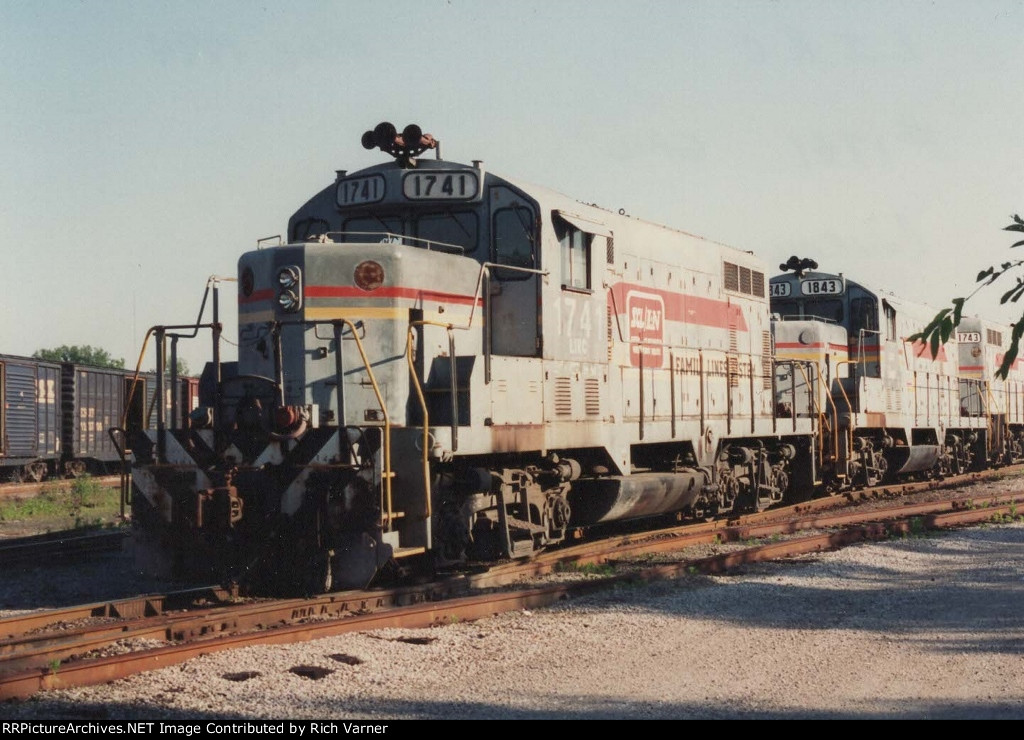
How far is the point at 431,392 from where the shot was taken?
30.1 ft

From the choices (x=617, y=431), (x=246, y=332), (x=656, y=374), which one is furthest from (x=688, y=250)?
(x=246, y=332)

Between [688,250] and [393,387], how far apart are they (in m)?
5.52

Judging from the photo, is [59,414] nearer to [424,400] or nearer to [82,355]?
[424,400]

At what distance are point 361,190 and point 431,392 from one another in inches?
84.6

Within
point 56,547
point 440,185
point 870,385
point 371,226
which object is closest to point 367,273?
point 371,226

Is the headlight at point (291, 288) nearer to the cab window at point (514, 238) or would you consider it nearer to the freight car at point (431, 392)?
the freight car at point (431, 392)

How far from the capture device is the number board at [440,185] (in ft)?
32.3

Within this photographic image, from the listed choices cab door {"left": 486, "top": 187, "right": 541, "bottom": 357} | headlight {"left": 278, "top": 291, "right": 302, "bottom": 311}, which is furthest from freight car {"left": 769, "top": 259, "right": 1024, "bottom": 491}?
headlight {"left": 278, "top": 291, "right": 302, "bottom": 311}

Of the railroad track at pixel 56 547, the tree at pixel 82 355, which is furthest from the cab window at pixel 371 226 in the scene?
the tree at pixel 82 355

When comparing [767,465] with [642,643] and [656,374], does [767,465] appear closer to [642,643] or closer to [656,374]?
[656,374]

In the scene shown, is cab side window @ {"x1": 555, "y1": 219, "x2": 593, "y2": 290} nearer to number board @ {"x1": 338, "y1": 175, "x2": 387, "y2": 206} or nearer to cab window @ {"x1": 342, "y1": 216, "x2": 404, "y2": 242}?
cab window @ {"x1": 342, "y1": 216, "x2": 404, "y2": 242}

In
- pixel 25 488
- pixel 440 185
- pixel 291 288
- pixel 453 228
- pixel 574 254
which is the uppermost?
pixel 440 185

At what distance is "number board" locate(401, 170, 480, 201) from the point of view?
9.84 metres

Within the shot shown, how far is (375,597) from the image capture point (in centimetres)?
834
